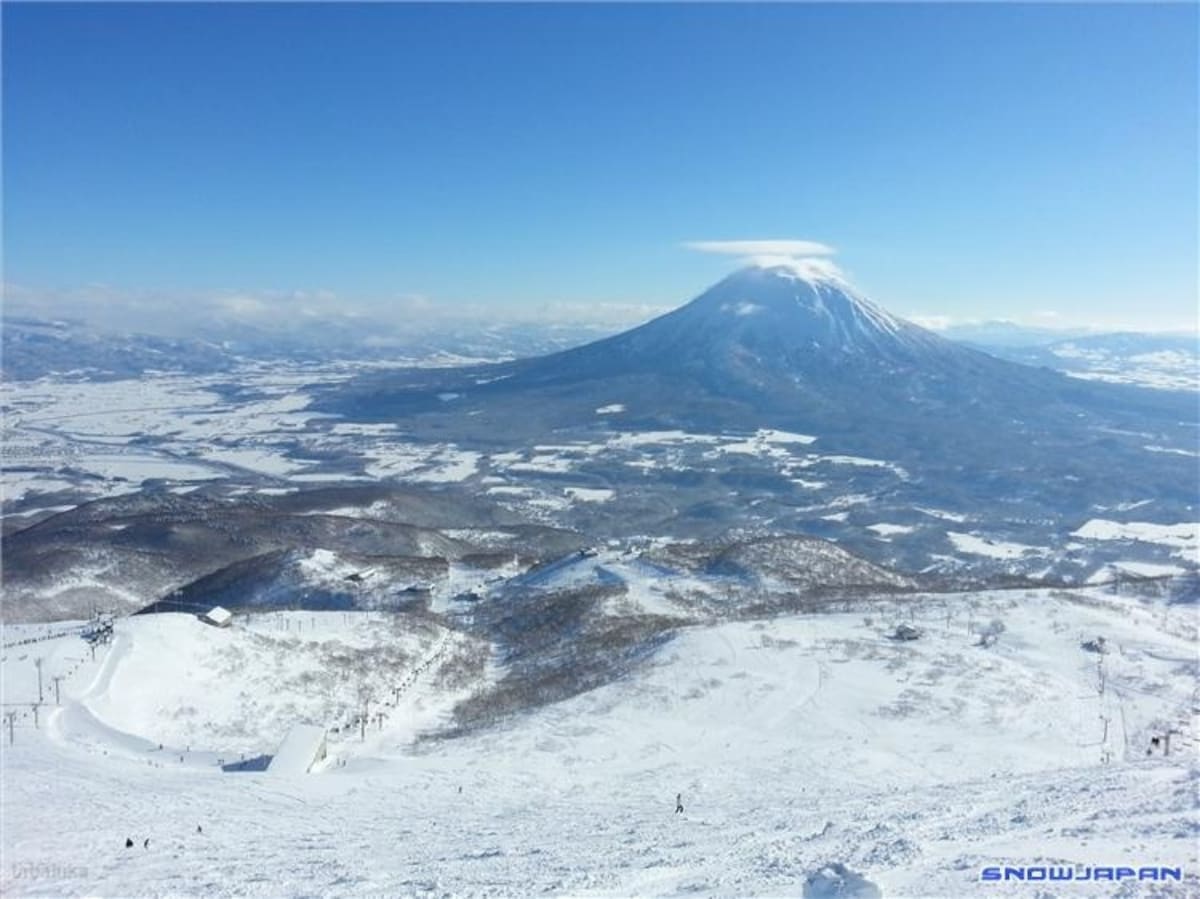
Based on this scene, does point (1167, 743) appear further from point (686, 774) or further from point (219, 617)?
point (219, 617)

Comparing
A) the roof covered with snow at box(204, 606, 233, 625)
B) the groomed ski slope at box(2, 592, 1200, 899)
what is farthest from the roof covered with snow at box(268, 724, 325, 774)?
the roof covered with snow at box(204, 606, 233, 625)

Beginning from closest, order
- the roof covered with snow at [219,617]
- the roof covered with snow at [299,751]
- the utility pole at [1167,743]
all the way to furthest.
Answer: the roof covered with snow at [299,751] → the utility pole at [1167,743] → the roof covered with snow at [219,617]

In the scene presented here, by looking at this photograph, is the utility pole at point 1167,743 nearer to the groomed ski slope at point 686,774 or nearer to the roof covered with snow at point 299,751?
the groomed ski slope at point 686,774

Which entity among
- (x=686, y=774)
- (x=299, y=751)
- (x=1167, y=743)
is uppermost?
(x=1167, y=743)

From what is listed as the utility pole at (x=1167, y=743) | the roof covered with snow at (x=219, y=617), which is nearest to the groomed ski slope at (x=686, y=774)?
the utility pole at (x=1167, y=743)

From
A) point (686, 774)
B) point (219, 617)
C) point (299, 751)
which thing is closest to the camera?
point (686, 774)

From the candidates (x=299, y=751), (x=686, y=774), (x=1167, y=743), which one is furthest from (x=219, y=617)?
(x=1167, y=743)

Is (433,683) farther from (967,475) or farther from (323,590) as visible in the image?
(967,475)

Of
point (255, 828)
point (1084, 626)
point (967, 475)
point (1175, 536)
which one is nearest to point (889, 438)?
point (967, 475)
